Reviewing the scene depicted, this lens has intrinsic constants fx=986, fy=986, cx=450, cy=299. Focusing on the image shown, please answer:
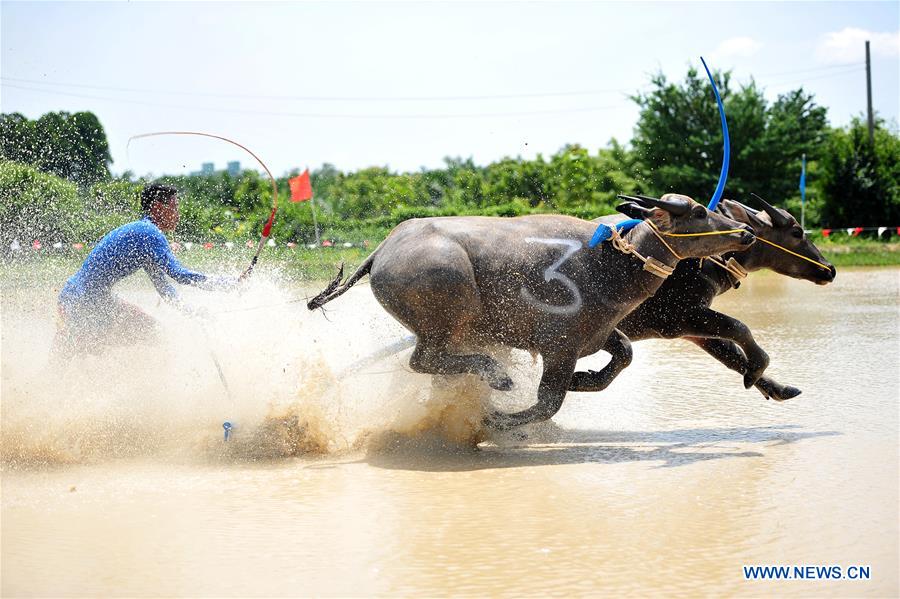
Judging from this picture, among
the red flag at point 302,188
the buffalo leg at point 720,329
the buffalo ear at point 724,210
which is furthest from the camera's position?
the red flag at point 302,188

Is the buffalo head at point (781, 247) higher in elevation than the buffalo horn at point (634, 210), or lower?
lower

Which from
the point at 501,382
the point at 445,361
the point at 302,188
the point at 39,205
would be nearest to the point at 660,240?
the point at 501,382

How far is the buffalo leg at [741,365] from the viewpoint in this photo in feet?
24.5

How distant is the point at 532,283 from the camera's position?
260 inches

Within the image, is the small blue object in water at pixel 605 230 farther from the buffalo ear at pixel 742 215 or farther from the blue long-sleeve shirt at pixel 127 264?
the blue long-sleeve shirt at pixel 127 264

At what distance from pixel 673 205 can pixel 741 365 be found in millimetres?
1722

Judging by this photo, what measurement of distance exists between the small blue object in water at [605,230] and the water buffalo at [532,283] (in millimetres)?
69

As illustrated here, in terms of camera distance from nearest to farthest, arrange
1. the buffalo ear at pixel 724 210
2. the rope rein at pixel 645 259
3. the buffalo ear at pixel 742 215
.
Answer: the rope rein at pixel 645 259 < the buffalo ear at pixel 724 210 < the buffalo ear at pixel 742 215

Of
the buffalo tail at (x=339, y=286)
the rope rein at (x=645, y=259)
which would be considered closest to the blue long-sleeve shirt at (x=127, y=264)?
the buffalo tail at (x=339, y=286)

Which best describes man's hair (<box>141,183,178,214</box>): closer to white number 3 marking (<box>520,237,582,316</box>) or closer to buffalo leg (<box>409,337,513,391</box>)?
buffalo leg (<box>409,337,513,391</box>)

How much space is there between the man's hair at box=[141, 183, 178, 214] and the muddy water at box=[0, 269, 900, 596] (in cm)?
93

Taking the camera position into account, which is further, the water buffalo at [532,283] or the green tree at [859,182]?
the green tree at [859,182]

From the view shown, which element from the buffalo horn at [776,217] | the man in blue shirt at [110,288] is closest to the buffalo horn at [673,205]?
the buffalo horn at [776,217]

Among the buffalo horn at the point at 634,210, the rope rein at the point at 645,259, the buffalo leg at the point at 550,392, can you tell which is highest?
the buffalo horn at the point at 634,210
